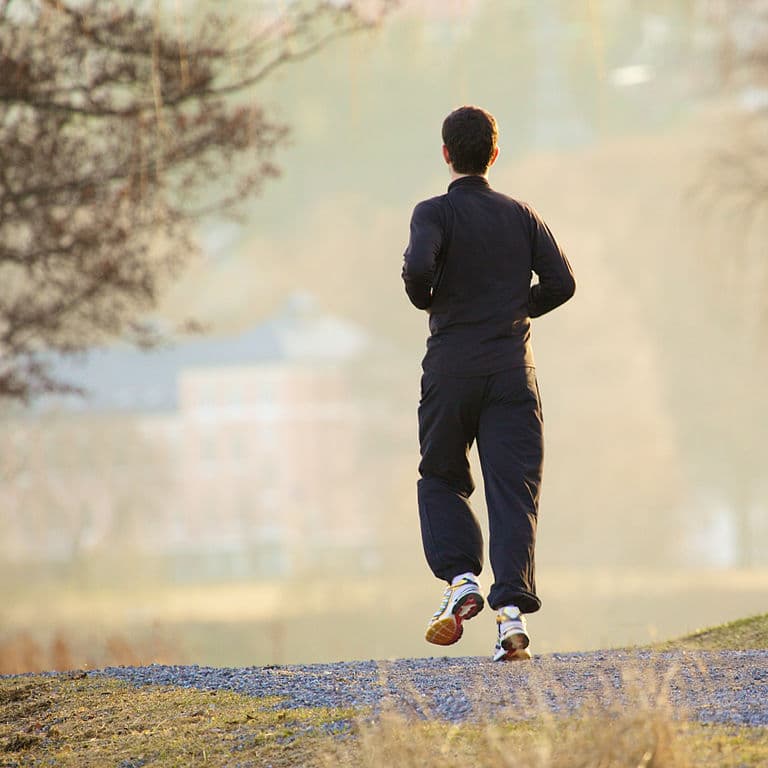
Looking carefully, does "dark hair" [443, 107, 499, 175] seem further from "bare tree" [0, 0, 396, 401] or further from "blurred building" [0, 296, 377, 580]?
"blurred building" [0, 296, 377, 580]

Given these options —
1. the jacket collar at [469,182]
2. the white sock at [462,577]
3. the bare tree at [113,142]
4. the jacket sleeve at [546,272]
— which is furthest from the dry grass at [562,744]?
the bare tree at [113,142]

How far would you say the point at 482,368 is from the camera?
14.0 feet

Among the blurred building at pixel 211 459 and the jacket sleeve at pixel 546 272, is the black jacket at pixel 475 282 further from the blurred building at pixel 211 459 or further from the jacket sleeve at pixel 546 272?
the blurred building at pixel 211 459

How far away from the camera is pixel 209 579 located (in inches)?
1582

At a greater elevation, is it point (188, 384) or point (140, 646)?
point (188, 384)

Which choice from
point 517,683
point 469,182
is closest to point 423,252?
point 469,182

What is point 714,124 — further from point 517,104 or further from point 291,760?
point 291,760

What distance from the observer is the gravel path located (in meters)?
3.30

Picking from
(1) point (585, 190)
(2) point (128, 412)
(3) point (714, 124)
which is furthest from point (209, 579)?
(3) point (714, 124)

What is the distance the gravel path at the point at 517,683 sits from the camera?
3301 millimetres

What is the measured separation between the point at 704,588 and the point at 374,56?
85.3 feet

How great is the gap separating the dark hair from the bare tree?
13.2 feet

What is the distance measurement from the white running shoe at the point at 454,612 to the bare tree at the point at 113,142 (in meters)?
4.76

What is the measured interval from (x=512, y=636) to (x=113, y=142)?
6.52 meters
